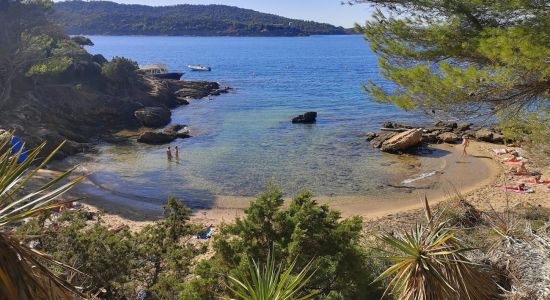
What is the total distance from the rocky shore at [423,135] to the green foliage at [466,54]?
20.0 meters

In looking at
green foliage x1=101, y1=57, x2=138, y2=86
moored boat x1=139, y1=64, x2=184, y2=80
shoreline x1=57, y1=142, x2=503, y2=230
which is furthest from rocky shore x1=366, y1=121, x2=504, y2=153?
moored boat x1=139, y1=64, x2=184, y2=80

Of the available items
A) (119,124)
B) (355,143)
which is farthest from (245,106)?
(355,143)

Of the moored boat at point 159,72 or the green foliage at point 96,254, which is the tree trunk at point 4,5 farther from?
the moored boat at point 159,72

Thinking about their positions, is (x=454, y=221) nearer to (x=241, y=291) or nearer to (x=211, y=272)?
(x=211, y=272)

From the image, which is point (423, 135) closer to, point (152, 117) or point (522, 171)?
point (522, 171)

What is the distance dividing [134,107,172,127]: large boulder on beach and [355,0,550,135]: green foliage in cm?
3237

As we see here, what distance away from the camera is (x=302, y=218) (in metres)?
8.23

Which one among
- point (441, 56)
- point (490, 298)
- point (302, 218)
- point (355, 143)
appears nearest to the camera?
point (490, 298)

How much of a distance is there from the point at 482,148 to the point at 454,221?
18875 mm

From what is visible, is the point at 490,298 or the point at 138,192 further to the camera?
the point at 138,192

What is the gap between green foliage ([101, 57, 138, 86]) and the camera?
4553 centimetres

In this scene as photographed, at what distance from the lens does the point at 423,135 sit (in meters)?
33.0

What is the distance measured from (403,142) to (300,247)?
23.8 m


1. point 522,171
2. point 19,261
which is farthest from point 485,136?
point 19,261
